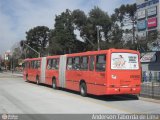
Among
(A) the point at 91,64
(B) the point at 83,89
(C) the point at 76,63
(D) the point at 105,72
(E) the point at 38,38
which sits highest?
(E) the point at 38,38

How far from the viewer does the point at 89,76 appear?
1991 cm

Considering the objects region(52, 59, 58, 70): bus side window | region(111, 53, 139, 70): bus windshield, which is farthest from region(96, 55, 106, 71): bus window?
region(52, 59, 58, 70): bus side window

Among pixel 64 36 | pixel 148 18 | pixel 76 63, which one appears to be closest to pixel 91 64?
pixel 76 63

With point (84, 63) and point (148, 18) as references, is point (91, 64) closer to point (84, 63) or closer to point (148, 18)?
point (84, 63)

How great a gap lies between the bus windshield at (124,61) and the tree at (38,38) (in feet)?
343

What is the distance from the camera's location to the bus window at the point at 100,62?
18438 mm

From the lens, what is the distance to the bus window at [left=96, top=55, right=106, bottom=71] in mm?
18438

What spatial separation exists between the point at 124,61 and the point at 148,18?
38.7m

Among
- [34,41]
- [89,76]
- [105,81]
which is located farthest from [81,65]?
[34,41]

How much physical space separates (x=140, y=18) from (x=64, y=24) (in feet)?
135

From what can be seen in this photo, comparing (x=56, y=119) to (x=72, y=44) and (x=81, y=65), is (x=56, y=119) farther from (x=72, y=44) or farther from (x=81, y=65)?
(x=72, y=44)

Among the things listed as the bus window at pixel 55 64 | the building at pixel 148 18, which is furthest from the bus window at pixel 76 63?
the building at pixel 148 18

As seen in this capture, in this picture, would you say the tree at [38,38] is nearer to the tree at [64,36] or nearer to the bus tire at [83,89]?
the tree at [64,36]

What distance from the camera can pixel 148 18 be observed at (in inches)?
2194
